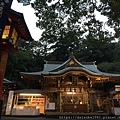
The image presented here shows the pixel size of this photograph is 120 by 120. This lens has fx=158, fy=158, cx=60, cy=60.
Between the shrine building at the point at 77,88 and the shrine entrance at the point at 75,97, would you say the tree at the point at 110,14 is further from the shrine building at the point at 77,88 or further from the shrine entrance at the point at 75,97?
the shrine entrance at the point at 75,97

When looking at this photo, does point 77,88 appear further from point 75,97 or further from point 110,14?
point 110,14

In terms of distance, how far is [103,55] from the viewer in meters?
34.8

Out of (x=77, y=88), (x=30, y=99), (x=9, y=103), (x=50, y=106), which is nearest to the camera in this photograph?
(x=50, y=106)

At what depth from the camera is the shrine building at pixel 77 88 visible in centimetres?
1437

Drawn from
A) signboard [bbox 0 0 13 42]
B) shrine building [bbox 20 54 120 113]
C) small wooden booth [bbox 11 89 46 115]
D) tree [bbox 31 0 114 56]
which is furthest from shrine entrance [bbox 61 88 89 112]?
signboard [bbox 0 0 13 42]

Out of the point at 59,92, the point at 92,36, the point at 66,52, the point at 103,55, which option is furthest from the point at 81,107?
the point at 66,52

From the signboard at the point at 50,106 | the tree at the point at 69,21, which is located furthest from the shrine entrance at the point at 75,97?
the tree at the point at 69,21

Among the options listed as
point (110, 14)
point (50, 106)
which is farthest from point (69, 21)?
point (50, 106)

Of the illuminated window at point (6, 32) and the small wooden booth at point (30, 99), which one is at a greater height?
the illuminated window at point (6, 32)

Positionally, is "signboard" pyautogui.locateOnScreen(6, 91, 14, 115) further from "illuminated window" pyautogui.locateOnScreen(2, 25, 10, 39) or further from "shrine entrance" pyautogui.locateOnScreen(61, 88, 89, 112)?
"illuminated window" pyautogui.locateOnScreen(2, 25, 10, 39)

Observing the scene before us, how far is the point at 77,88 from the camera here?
1530 centimetres

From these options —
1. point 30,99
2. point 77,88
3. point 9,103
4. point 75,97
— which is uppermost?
point 77,88

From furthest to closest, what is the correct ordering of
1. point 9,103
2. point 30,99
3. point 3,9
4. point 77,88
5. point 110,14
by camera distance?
1. point 77,88
2. point 30,99
3. point 9,103
4. point 110,14
5. point 3,9

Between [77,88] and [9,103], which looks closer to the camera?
[9,103]
